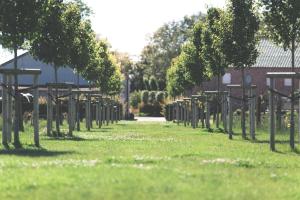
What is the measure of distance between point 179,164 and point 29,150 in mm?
4971

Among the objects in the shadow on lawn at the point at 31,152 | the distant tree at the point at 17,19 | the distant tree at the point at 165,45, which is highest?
the distant tree at the point at 165,45

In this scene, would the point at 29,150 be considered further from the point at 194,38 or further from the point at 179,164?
the point at 194,38

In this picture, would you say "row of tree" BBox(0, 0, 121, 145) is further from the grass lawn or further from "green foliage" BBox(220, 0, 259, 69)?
"green foliage" BBox(220, 0, 259, 69)

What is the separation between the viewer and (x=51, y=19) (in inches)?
1049

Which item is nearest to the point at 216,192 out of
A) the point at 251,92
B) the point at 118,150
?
the point at 118,150

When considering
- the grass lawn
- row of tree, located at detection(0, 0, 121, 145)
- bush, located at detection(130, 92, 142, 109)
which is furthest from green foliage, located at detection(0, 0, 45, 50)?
bush, located at detection(130, 92, 142, 109)

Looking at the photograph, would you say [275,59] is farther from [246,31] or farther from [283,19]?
[283,19]

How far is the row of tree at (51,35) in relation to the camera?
1859cm

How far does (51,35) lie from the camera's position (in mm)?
27062

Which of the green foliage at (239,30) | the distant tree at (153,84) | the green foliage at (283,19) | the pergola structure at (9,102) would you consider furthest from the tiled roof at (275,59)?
the pergola structure at (9,102)

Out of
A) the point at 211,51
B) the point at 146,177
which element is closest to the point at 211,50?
the point at 211,51

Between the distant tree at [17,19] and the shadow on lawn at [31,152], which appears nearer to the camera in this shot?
the shadow on lawn at [31,152]

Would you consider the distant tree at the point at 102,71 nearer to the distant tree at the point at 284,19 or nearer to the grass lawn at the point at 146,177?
the distant tree at the point at 284,19

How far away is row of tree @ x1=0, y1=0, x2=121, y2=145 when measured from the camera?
18.6 metres
